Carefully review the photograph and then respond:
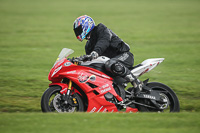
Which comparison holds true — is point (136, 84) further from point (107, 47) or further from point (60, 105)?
point (60, 105)

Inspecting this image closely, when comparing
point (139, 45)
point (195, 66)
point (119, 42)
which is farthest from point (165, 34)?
point (119, 42)

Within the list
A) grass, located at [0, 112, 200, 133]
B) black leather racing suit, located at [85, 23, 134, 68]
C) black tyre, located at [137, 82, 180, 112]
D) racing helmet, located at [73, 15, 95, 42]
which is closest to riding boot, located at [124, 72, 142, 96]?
black tyre, located at [137, 82, 180, 112]

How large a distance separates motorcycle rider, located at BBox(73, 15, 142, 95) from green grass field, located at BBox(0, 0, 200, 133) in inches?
34.6

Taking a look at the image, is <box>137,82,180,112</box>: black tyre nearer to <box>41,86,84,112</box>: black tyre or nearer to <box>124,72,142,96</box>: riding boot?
<box>124,72,142,96</box>: riding boot

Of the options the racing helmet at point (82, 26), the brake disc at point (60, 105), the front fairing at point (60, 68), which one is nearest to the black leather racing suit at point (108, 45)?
the racing helmet at point (82, 26)

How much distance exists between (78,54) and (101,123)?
32.8 feet

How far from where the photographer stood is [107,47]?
24.2 ft

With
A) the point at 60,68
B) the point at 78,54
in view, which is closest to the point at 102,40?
the point at 60,68

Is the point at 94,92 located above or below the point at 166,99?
above

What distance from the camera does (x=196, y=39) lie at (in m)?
20.7

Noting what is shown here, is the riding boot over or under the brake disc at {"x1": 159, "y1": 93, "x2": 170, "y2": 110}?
over

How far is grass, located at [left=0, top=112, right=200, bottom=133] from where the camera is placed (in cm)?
582

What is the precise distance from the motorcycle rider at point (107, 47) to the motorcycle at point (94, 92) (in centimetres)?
18

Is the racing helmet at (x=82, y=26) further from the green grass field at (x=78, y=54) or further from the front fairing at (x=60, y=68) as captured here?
the green grass field at (x=78, y=54)
